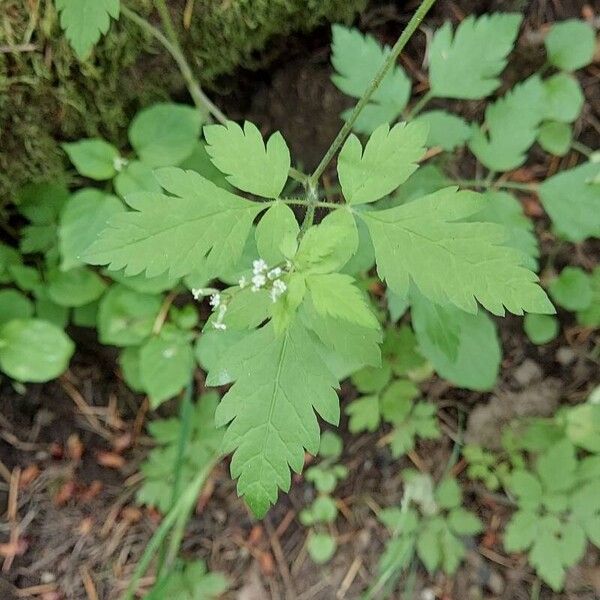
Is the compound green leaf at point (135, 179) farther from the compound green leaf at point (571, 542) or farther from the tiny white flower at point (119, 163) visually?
the compound green leaf at point (571, 542)

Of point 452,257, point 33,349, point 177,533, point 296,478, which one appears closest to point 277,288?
point 452,257

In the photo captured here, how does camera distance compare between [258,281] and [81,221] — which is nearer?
[258,281]

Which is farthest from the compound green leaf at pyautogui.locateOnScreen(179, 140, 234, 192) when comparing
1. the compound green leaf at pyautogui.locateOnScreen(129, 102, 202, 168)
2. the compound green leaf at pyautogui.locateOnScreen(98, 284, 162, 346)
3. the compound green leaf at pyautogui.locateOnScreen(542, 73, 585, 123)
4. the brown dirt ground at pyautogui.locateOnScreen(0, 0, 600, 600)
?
the compound green leaf at pyautogui.locateOnScreen(542, 73, 585, 123)

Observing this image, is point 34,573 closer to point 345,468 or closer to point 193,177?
point 345,468

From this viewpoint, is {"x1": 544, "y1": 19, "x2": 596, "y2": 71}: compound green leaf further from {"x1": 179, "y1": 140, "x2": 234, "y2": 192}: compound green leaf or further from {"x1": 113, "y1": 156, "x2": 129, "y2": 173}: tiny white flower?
{"x1": 113, "y1": 156, "x2": 129, "y2": 173}: tiny white flower

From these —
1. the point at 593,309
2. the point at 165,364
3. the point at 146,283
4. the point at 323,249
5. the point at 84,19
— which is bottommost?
the point at 593,309

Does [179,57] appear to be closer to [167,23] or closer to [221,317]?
[167,23]

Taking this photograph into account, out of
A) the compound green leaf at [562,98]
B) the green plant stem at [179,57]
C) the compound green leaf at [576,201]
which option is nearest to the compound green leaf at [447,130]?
the compound green leaf at [576,201]
